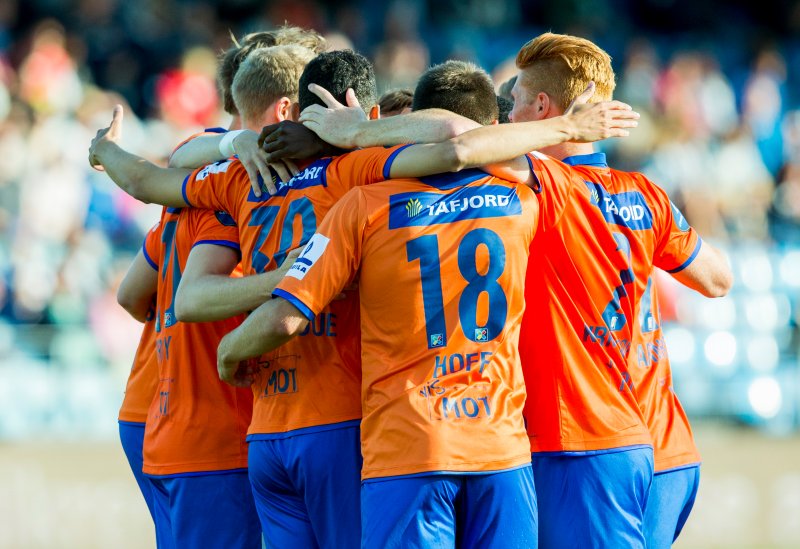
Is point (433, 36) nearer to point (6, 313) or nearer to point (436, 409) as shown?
point (6, 313)

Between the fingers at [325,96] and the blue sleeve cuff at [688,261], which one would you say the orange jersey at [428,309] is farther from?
the blue sleeve cuff at [688,261]

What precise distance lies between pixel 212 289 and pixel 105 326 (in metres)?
6.76

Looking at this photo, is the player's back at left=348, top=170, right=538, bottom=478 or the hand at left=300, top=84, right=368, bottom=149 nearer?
the player's back at left=348, top=170, right=538, bottom=478

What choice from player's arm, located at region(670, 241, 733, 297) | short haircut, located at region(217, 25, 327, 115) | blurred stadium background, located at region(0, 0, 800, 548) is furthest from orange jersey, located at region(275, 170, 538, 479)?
blurred stadium background, located at region(0, 0, 800, 548)

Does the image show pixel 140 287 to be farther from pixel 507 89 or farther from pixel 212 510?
pixel 507 89

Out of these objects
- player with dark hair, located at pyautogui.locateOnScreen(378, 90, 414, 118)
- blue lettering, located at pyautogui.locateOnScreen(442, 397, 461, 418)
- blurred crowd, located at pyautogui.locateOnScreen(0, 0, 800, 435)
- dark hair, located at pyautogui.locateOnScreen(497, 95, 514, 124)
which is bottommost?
blue lettering, located at pyautogui.locateOnScreen(442, 397, 461, 418)

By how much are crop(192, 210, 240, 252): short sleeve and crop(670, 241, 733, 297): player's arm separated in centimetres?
183

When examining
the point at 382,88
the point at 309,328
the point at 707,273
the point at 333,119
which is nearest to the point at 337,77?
the point at 333,119

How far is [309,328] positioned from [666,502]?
64.5 inches

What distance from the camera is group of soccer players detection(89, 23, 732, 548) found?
13.1ft

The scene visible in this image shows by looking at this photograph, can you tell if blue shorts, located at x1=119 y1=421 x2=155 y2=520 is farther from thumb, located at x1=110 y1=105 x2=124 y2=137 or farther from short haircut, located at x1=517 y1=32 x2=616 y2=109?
short haircut, located at x1=517 y1=32 x2=616 y2=109

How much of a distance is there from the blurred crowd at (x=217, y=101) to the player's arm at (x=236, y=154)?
589 cm

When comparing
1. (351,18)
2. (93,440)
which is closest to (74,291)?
(93,440)

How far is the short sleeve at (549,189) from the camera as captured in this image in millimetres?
4301
